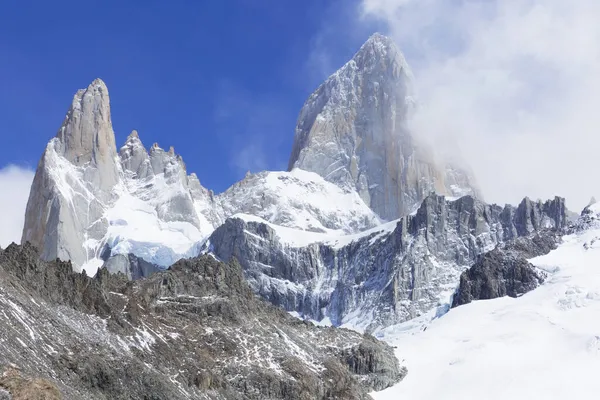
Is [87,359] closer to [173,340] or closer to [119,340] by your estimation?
[119,340]

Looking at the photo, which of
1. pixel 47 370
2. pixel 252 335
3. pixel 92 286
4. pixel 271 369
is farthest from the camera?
pixel 252 335

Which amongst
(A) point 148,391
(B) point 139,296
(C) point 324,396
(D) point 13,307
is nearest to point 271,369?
(C) point 324,396

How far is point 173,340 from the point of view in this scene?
168 m

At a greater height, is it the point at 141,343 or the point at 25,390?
the point at 141,343

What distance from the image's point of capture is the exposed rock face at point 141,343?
13225 centimetres

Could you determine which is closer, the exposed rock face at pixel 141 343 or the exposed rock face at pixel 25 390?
the exposed rock face at pixel 25 390

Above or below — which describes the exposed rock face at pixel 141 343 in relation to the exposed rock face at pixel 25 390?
above

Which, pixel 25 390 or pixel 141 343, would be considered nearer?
pixel 25 390

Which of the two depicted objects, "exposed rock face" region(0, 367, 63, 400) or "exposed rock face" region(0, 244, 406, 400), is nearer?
"exposed rock face" region(0, 367, 63, 400)

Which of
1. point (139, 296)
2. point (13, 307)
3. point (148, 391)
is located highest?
point (139, 296)

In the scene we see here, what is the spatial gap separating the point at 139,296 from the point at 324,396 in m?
34.5

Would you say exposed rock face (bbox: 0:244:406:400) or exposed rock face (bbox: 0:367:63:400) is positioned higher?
exposed rock face (bbox: 0:244:406:400)

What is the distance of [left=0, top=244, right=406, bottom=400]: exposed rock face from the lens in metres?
132

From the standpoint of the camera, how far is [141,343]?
15688cm
